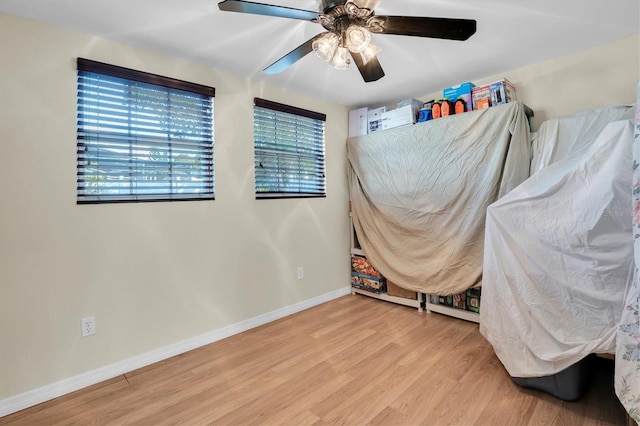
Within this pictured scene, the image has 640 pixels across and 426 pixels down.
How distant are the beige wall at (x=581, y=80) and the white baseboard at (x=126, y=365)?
9.60 feet

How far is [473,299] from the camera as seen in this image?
2691 mm

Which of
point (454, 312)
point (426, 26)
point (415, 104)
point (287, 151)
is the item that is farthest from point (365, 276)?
point (426, 26)

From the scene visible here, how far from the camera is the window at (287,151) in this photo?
284 cm

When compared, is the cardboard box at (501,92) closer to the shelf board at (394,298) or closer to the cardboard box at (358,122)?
the cardboard box at (358,122)

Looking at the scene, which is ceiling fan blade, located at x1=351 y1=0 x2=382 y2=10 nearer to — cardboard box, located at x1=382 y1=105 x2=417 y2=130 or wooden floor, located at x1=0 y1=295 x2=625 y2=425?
cardboard box, located at x1=382 y1=105 x2=417 y2=130

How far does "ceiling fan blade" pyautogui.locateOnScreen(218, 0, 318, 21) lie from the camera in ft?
4.14

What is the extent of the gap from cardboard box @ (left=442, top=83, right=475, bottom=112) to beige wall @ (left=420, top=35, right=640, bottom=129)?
0.38 meters

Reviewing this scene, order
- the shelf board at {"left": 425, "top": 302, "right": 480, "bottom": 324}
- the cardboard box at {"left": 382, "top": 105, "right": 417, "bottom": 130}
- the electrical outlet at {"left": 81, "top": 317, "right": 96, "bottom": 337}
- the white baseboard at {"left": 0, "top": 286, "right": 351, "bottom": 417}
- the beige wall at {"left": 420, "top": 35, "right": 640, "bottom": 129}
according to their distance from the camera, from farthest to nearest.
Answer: the cardboard box at {"left": 382, "top": 105, "right": 417, "bottom": 130} < the shelf board at {"left": 425, "top": 302, "right": 480, "bottom": 324} < the beige wall at {"left": 420, "top": 35, "right": 640, "bottom": 129} < the electrical outlet at {"left": 81, "top": 317, "right": 96, "bottom": 337} < the white baseboard at {"left": 0, "top": 286, "right": 351, "bottom": 417}

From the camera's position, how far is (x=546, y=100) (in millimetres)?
2502

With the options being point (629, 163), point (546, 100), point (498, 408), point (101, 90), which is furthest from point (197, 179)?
point (546, 100)

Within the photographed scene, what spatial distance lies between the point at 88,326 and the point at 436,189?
290 cm

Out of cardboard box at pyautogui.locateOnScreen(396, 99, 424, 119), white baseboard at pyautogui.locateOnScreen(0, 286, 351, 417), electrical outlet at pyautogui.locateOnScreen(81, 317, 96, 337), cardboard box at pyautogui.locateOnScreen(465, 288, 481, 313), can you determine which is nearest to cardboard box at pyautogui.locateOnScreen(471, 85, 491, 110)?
cardboard box at pyautogui.locateOnScreen(396, 99, 424, 119)

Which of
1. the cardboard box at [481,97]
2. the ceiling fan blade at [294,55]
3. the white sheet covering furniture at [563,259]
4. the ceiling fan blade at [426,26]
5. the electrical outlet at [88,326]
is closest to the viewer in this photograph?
the ceiling fan blade at [426,26]

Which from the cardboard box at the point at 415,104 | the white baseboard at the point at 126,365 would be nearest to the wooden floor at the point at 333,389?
the white baseboard at the point at 126,365
